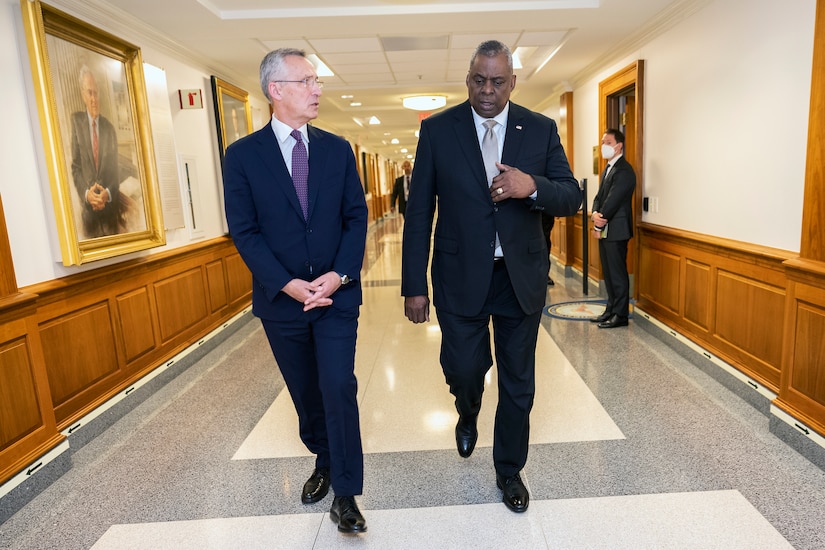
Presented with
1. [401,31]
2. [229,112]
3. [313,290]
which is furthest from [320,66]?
[313,290]

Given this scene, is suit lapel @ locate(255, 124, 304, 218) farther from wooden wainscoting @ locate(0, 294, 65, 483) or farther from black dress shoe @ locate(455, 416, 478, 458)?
wooden wainscoting @ locate(0, 294, 65, 483)

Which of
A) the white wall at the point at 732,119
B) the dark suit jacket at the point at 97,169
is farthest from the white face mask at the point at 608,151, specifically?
the dark suit jacket at the point at 97,169

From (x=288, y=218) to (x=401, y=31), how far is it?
349 cm

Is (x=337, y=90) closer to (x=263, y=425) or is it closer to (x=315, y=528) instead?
(x=263, y=425)

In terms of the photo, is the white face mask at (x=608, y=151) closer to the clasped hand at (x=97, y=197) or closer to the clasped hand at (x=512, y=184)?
the clasped hand at (x=512, y=184)

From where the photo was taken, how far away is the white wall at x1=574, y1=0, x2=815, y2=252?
3.07 metres

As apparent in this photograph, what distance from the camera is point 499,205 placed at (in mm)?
2078

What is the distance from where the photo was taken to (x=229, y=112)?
615 cm

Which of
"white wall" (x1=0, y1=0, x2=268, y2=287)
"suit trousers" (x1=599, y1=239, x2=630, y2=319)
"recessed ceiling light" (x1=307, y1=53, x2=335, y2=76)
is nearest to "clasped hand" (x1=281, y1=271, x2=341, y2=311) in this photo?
"white wall" (x1=0, y1=0, x2=268, y2=287)

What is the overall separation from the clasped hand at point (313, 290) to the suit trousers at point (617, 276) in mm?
3741

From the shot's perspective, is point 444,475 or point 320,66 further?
point 320,66

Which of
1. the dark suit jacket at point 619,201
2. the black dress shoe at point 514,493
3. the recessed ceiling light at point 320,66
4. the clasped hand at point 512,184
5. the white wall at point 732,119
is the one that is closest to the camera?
the clasped hand at point 512,184

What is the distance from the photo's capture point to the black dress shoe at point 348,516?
2150 mm

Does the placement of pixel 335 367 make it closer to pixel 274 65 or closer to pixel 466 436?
pixel 466 436
